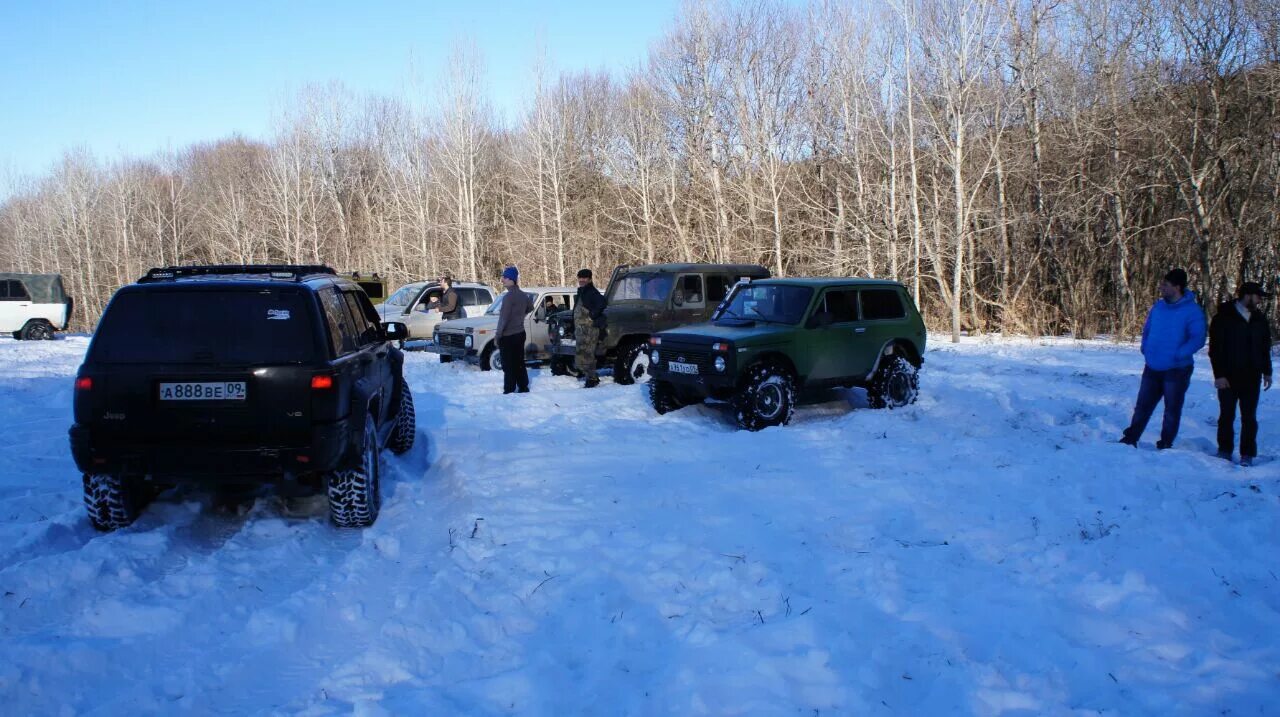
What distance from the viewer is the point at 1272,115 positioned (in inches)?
726

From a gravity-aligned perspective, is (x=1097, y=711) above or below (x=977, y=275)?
below

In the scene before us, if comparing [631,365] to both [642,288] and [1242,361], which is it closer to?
[642,288]

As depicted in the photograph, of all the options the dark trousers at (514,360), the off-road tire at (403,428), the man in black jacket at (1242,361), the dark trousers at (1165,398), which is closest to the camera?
the man in black jacket at (1242,361)

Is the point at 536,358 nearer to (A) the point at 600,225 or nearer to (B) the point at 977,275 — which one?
(B) the point at 977,275

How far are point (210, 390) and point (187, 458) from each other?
0.44 m

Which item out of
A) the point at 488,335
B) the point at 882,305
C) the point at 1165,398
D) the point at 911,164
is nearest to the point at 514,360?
the point at 488,335

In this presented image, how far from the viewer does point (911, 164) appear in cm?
2158

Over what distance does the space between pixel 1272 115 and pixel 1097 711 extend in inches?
828

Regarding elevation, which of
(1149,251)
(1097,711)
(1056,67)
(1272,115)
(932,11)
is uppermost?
(932,11)

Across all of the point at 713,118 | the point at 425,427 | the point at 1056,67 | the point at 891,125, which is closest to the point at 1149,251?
the point at 1056,67

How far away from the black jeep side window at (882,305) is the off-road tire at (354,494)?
6.88 metres

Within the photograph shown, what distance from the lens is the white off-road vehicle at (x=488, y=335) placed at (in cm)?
1449

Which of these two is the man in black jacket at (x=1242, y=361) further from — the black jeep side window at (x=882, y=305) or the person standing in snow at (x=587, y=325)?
the person standing in snow at (x=587, y=325)

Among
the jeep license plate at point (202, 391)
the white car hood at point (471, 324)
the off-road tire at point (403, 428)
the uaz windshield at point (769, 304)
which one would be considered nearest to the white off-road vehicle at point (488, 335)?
Answer: the white car hood at point (471, 324)
